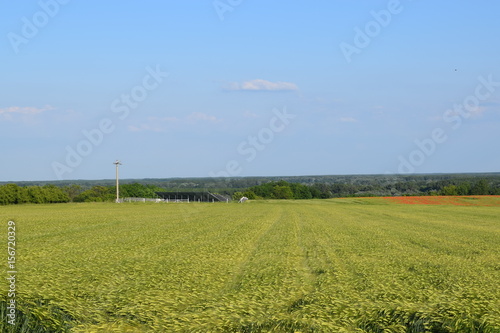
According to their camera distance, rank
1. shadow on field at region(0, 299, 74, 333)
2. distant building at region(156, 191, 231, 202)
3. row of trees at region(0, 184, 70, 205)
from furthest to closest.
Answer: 1. distant building at region(156, 191, 231, 202)
2. row of trees at region(0, 184, 70, 205)
3. shadow on field at region(0, 299, 74, 333)

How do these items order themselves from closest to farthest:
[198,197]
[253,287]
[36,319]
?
[36,319] < [253,287] < [198,197]

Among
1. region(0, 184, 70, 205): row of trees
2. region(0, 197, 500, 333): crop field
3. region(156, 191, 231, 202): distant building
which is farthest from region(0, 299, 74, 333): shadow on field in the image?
region(156, 191, 231, 202): distant building

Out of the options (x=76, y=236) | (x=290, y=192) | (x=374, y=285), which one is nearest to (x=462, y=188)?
(x=290, y=192)

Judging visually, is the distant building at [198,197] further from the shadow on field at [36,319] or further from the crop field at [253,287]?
the shadow on field at [36,319]

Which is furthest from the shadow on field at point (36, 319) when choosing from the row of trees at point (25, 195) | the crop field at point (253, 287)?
the row of trees at point (25, 195)


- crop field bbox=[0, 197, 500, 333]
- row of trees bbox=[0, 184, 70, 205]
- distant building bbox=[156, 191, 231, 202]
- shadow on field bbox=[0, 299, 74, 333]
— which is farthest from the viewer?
distant building bbox=[156, 191, 231, 202]

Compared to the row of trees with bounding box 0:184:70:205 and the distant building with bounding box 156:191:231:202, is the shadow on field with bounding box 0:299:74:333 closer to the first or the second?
the row of trees with bounding box 0:184:70:205

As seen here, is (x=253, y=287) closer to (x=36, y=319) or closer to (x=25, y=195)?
(x=36, y=319)

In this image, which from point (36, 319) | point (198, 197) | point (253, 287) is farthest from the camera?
point (198, 197)

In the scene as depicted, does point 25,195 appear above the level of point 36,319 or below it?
above

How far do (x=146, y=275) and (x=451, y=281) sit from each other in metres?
7.19

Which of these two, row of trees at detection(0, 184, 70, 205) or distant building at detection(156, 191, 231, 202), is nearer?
row of trees at detection(0, 184, 70, 205)

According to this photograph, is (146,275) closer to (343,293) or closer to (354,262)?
(343,293)

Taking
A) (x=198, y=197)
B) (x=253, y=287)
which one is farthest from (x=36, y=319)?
(x=198, y=197)
